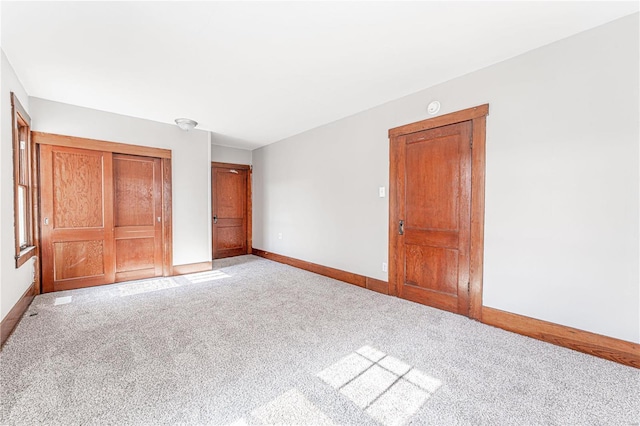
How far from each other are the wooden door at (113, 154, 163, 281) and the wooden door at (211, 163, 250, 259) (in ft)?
4.99

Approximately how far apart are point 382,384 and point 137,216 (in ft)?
13.5

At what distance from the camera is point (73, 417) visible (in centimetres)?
141

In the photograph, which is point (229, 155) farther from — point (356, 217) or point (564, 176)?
point (564, 176)

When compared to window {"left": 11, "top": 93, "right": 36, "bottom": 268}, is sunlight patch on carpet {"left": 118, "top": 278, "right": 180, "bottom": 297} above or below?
below

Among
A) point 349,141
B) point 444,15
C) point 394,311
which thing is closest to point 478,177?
point 444,15

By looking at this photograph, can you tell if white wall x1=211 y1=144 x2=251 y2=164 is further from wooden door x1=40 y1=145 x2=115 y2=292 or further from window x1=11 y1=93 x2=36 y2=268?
window x1=11 y1=93 x2=36 y2=268

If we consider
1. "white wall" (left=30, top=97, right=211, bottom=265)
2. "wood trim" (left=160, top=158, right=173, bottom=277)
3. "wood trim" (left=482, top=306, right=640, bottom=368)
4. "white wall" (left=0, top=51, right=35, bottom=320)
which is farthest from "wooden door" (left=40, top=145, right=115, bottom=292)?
"wood trim" (left=482, top=306, right=640, bottom=368)

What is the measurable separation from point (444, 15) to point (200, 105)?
294 cm

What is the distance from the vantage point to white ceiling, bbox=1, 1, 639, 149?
1.83 m

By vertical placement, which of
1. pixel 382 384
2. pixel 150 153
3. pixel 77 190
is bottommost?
pixel 382 384

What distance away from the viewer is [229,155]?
19.2 ft

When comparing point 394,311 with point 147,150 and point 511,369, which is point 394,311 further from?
point 147,150

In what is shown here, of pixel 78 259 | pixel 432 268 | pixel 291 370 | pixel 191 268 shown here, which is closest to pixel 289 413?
pixel 291 370

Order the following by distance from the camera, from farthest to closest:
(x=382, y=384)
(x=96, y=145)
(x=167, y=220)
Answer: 1. (x=167, y=220)
2. (x=96, y=145)
3. (x=382, y=384)
